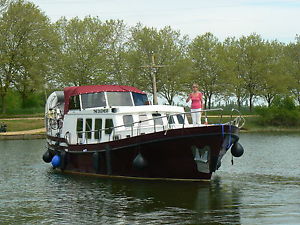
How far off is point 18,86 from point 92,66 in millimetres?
9391

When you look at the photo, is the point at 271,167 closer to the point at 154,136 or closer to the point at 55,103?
the point at 154,136

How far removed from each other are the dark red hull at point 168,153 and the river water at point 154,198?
22.7 inches

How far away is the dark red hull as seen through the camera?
938 inches

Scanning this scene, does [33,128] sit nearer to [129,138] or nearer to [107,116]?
[107,116]

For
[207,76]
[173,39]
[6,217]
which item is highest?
[173,39]

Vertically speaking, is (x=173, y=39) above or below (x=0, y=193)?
above

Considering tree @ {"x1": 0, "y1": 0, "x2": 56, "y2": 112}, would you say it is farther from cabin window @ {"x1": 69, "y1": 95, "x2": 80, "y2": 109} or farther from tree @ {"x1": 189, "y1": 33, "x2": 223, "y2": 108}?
cabin window @ {"x1": 69, "y1": 95, "x2": 80, "y2": 109}

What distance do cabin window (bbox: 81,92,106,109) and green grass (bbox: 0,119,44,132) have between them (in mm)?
36393

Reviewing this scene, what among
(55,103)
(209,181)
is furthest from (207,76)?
(209,181)

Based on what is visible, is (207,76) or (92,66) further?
(207,76)

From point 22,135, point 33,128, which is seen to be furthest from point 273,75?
point 22,135

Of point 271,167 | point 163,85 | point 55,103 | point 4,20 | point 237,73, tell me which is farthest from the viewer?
point 237,73

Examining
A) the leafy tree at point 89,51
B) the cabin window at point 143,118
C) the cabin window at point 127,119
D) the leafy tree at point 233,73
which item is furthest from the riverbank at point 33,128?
the cabin window at point 143,118

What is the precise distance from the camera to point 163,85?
77.4 metres
